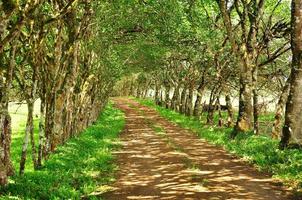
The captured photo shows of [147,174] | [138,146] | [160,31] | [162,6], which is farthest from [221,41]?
[147,174]

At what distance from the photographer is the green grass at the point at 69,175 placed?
35.6 ft

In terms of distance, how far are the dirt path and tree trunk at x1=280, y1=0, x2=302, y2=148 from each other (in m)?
2.01

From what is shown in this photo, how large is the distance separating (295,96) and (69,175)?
354 inches

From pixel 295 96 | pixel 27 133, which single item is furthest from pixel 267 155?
pixel 27 133

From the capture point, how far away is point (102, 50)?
31.0 metres

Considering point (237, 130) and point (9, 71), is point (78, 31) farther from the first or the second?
point (237, 130)

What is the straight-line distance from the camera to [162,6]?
1014 inches

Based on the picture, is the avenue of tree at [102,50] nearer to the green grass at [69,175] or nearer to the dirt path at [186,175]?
the green grass at [69,175]

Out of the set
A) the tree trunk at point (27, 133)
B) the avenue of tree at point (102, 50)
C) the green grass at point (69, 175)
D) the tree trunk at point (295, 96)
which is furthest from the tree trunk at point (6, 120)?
the tree trunk at point (295, 96)

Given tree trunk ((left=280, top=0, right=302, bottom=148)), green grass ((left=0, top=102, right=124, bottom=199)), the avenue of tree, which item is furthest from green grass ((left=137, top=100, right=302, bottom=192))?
green grass ((left=0, top=102, right=124, bottom=199))

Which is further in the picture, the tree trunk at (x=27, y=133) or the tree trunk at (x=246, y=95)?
the tree trunk at (x=246, y=95)

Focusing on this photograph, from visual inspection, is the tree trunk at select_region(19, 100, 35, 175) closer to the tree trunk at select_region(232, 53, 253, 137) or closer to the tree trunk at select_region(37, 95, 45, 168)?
the tree trunk at select_region(37, 95, 45, 168)

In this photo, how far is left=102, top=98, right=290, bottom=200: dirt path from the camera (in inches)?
458

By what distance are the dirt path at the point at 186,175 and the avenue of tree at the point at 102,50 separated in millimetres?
2757
